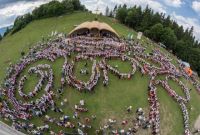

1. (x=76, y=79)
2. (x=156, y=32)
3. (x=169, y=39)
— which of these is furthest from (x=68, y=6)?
(x=76, y=79)

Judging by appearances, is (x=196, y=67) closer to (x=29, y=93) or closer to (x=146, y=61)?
(x=146, y=61)

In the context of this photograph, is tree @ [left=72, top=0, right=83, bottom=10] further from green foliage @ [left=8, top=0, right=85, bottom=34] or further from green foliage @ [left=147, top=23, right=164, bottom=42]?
green foliage @ [left=147, top=23, right=164, bottom=42]

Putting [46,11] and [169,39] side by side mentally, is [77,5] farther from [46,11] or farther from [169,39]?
[169,39]

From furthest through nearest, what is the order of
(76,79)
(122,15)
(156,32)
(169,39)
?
(122,15) < (156,32) < (169,39) < (76,79)

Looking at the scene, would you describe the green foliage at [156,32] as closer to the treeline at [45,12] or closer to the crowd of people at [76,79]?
the crowd of people at [76,79]

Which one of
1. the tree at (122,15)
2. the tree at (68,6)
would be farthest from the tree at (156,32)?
the tree at (68,6)

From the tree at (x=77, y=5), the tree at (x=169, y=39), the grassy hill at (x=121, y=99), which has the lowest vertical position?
the tree at (x=169, y=39)
